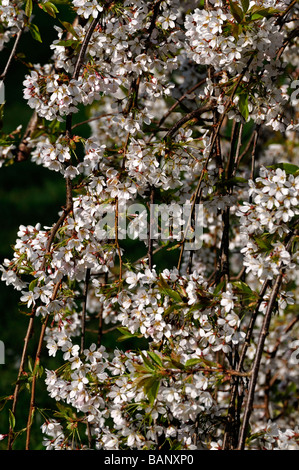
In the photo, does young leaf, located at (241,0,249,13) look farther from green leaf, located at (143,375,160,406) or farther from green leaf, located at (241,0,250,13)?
green leaf, located at (143,375,160,406)

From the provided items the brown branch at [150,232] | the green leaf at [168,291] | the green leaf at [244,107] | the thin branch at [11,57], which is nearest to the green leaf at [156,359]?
the green leaf at [168,291]

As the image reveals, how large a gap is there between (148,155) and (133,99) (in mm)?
202

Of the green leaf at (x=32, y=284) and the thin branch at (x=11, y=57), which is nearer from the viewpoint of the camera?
the green leaf at (x=32, y=284)

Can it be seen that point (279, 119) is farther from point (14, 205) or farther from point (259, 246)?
point (14, 205)

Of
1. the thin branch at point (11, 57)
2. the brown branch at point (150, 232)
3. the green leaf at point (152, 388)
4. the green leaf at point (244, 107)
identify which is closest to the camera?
the green leaf at point (152, 388)

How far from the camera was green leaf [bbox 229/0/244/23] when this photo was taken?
4.88 feet

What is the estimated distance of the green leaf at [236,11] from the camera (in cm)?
149

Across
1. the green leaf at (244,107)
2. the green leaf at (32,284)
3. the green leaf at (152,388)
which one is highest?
the green leaf at (244,107)

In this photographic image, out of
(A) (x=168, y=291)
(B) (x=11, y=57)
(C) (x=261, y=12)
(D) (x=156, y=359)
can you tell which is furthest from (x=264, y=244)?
(B) (x=11, y=57)

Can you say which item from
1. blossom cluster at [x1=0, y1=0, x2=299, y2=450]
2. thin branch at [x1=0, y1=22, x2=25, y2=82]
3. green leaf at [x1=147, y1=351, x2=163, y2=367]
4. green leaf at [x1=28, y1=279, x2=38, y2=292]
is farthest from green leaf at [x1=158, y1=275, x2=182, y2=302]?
thin branch at [x1=0, y1=22, x2=25, y2=82]

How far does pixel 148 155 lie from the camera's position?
1673 mm

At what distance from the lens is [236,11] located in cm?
150

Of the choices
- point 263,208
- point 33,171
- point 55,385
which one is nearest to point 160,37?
point 263,208

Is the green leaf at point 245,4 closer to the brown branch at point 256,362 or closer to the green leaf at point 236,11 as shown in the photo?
the green leaf at point 236,11
